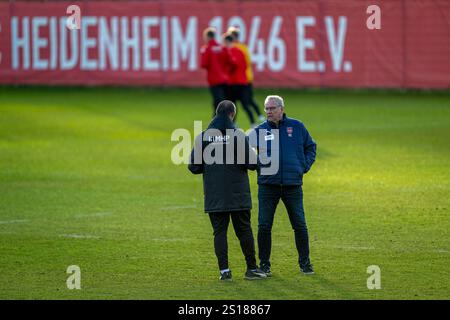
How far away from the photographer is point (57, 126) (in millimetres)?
28266

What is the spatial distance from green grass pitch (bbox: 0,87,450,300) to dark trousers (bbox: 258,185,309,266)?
293 millimetres

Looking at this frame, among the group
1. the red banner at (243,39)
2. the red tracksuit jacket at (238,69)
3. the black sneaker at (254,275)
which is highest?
the red banner at (243,39)

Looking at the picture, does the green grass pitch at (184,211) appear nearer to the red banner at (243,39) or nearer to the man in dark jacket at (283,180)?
the man in dark jacket at (283,180)

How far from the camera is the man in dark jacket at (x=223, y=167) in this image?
1152cm

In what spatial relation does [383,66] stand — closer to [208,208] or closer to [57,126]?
[57,126]

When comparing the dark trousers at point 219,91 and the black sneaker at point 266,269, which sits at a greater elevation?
the dark trousers at point 219,91

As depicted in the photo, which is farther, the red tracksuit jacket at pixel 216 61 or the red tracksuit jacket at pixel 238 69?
the red tracksuit jacket at pixel 238 69

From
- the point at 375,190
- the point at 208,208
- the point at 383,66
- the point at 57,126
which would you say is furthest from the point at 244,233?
the point at 383,66

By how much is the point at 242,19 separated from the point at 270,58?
1.80m

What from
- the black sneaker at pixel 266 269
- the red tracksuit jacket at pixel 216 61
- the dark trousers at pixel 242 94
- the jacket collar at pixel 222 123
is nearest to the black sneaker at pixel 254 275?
the black sneaker at pixel 266 269

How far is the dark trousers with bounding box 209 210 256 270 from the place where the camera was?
1165 cm

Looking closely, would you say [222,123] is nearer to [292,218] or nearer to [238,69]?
[292,218]

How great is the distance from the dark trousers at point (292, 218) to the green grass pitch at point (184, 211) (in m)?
0.29

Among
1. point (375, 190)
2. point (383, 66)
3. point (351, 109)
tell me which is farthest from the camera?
point (383, 66)
